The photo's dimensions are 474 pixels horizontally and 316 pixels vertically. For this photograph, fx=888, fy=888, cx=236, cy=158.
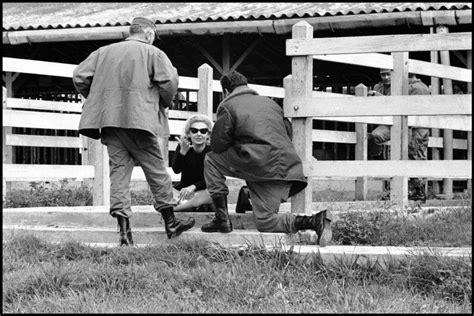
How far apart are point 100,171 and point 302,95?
10.8 ft

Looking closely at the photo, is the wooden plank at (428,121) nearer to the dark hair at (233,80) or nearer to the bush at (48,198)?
the dark hair at (233,80)

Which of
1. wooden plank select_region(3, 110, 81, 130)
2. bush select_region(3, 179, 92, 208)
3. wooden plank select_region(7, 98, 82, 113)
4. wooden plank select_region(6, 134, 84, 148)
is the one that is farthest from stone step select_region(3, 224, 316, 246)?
wooden plank select_region(6, 134, 84, 148)

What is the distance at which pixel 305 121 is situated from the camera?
661 centimetres

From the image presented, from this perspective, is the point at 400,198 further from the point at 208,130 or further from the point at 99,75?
the point at 99,75

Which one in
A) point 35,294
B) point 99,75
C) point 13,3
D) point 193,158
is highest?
point 13,3

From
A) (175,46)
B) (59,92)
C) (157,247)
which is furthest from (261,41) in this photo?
(157,247)

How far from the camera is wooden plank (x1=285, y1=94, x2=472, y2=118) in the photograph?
612 cm

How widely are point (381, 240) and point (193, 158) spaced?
192 cm

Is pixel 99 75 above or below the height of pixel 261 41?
below

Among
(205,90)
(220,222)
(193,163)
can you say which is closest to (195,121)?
(193,163)

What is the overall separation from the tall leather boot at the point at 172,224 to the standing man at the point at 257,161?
15 cm

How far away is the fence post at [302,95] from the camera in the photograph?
655cm

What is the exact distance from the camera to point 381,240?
21.3 ft

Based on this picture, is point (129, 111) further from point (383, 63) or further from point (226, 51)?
point (226, 51)
